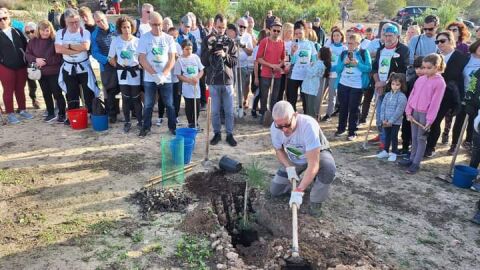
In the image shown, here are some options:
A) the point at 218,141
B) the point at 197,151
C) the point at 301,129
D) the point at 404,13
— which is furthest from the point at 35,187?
the point at 404,13

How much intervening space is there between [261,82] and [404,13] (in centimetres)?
2452

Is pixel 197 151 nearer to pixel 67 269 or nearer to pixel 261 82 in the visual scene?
pixel 261 82

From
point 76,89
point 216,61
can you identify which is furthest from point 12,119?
point 216,61

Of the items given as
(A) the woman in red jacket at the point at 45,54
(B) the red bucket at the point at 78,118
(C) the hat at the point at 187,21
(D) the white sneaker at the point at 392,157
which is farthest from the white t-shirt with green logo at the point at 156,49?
(D) the white sneaker at the point at 392,157

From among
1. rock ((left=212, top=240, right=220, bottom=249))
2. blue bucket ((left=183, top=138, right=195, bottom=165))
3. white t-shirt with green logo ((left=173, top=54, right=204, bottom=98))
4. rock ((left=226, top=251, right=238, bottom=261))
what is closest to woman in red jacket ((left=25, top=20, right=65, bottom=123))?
white t-shirt with green logo ((left=173, top=54, right=204, bottom=98))

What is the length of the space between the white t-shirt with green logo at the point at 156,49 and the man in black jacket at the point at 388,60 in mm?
3517

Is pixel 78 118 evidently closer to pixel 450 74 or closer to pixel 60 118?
pixel 60 118

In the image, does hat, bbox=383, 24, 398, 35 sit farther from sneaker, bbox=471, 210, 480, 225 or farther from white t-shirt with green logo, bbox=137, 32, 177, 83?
white t-shirt with green logo, bbox=137, 32, 177, 83

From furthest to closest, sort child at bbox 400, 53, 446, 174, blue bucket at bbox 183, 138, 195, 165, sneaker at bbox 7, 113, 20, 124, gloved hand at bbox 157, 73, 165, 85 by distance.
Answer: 1. sneaker at bbox 7, 113, 20, 124
2. gloved hand at bbox 157, 73, 165, 85
3. blue bucket at bbox 183, 138, 195, 165
4. child at bbox 400, 53, 446, 174

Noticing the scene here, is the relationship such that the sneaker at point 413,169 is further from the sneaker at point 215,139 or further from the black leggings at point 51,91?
the black leggings at point 51,91

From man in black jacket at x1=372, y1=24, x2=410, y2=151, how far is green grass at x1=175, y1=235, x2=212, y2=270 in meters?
3.94

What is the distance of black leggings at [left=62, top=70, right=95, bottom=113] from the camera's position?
7.14 metres

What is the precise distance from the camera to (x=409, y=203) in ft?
16.2

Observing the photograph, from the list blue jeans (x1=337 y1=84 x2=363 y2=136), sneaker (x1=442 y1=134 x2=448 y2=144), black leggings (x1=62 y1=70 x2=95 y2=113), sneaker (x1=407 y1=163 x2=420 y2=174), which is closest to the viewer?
sneaker (x1=407 y1=163 x2=420 y2=174)
